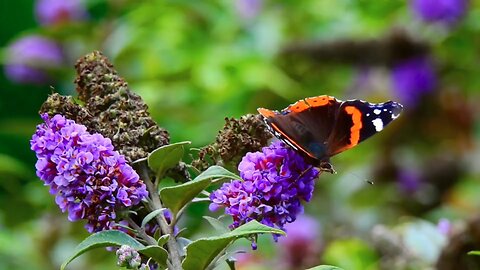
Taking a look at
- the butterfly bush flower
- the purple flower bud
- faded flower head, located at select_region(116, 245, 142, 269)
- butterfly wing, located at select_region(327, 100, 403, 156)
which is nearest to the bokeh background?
the purple flower bud

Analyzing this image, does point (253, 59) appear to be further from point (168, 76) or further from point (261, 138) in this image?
point (261, 138)

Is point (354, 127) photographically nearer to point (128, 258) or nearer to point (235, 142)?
point (235, 142)

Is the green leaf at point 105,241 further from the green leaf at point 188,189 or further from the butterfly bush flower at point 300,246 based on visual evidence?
the butterfly bush flower at point 300,246

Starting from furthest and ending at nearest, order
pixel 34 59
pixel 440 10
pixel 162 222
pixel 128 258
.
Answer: pixel 440 10, pixel 34 59, pixel 162 222, pixel 128 258

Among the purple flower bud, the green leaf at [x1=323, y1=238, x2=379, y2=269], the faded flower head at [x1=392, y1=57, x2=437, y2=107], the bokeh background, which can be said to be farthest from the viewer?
the faded flower head at [x1=392, y1=57, x2=437, y2=107]

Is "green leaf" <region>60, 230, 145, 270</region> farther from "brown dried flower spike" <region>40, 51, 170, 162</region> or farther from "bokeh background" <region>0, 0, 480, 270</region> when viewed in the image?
"bokeh background" <region>0, 0, 480, 270</region>

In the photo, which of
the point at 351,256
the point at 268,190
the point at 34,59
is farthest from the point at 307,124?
the point at 34,59

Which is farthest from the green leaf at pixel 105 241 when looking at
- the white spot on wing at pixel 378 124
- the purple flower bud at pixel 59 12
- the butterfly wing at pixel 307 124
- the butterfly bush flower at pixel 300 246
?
the purple flower bud at pixel 59 12
